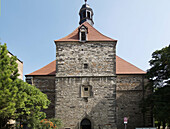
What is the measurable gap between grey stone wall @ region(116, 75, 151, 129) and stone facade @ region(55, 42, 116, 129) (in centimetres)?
222

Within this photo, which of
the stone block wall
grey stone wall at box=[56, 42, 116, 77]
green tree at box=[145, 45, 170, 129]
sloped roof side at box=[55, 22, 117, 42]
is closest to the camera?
green tree at box=[145, 45, 170, 129]

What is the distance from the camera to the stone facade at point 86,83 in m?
15.4

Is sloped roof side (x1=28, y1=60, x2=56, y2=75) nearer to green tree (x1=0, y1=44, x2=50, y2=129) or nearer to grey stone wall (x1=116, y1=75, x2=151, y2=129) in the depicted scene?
green tree (x1=0, y1=44, x2=50, y2=129)

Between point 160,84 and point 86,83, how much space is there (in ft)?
21.3

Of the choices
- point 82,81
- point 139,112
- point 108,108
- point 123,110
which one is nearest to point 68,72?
point 82,81

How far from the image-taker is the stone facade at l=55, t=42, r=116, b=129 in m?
15.4

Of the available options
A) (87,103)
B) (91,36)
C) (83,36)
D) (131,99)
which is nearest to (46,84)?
(87,103)

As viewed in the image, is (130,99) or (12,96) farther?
(130,99)

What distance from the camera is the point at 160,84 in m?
16.1

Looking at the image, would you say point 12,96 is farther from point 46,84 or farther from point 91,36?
point 91,36

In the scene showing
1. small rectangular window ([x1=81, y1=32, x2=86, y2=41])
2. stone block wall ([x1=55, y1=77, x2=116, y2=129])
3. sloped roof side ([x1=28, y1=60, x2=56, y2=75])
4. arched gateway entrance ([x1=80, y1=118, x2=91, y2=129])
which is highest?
small rectangular window ([x1=81, y1=32, x2=86, y2=41])

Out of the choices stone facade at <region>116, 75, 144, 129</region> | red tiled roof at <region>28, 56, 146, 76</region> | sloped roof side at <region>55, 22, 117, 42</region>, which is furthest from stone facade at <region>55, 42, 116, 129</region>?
red tiled roof at <region>28, 56, 146, 76</region>

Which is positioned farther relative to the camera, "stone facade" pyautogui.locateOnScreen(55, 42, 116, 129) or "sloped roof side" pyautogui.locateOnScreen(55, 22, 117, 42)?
"sloped roof side" pyautogui.locateOnScreen(55, 22, 117, 42)

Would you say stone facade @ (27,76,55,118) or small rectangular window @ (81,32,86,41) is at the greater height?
small rectangular window @ (81,32,86,41)
